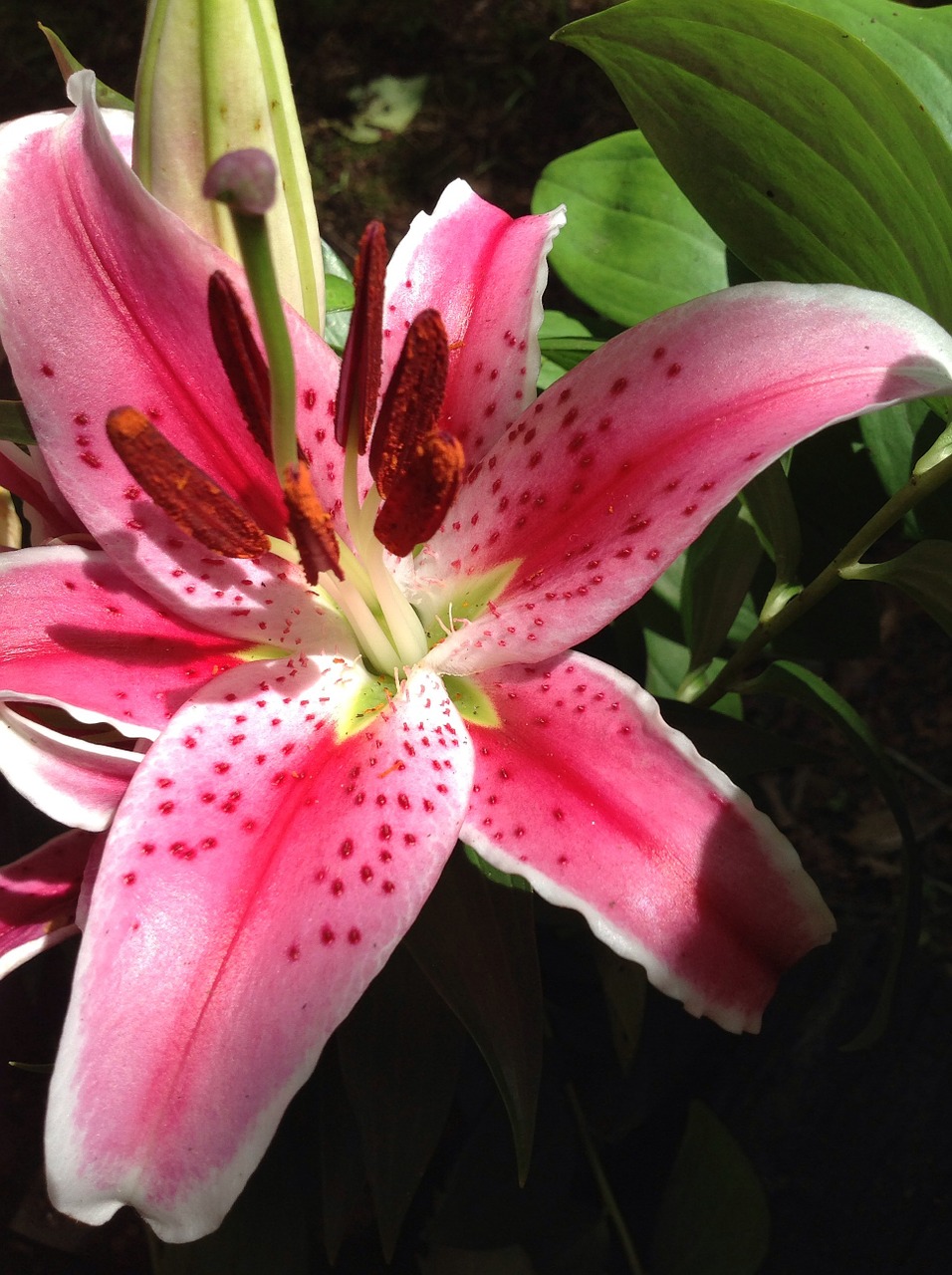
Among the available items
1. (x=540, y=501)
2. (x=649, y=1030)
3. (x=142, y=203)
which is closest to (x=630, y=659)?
(x=649, y=1030)

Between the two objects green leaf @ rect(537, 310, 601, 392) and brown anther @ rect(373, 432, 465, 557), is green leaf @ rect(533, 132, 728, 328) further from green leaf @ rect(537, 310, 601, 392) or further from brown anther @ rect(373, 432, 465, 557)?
brown anther @ rect(373, 432, 465, 557)

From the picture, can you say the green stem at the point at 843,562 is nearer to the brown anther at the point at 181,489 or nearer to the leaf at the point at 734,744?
the leaf at the point at 734,744

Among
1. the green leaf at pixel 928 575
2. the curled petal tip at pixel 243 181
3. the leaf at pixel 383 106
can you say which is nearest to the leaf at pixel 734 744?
the green leaf at pixel 928 575

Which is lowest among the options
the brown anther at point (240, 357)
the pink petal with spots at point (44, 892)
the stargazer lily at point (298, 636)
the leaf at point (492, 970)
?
the leaf at point (492, 970)

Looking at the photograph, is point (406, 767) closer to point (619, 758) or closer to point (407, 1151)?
point (619, 758)

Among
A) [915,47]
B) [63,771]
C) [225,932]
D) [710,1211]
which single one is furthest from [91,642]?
[710,1211]

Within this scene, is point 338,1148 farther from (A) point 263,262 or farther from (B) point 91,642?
(A) point 263,262
